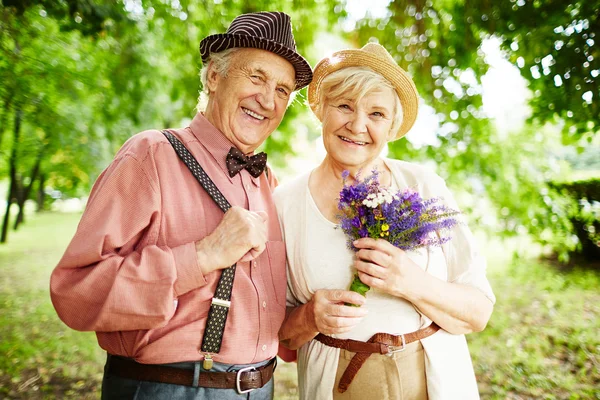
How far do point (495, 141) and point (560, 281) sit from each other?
4.98 meters

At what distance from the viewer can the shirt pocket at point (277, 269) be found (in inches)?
92.6

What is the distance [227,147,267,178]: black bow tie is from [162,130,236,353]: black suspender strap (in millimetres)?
191

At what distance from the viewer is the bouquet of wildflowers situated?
202 cm

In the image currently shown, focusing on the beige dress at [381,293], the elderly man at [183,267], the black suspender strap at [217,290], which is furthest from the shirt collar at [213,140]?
the beige dress at [381,293]

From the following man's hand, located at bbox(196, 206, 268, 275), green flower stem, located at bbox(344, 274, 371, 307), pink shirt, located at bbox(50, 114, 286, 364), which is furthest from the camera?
green flower stem, located at bbox(344, 274, 371, 307)

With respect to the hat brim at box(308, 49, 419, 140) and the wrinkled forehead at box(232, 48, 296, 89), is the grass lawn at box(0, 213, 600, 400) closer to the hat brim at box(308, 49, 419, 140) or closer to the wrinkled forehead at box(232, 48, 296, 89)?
the hat brim at box(308, 49, 419, 140)

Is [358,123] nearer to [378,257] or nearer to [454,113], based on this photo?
[378,257]

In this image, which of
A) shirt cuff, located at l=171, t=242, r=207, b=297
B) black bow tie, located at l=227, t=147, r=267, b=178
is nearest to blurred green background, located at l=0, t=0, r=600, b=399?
black bow tie, located at l=227, t=147, r=267, b=178

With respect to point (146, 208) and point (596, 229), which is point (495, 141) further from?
point (146, 208)

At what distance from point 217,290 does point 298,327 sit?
638mm

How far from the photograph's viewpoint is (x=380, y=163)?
2.76 meters

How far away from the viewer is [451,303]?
7.49ft

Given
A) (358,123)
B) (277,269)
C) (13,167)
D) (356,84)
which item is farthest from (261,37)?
(13,167)

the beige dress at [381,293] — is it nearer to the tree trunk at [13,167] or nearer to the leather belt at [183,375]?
the leather belt at [183,375]
